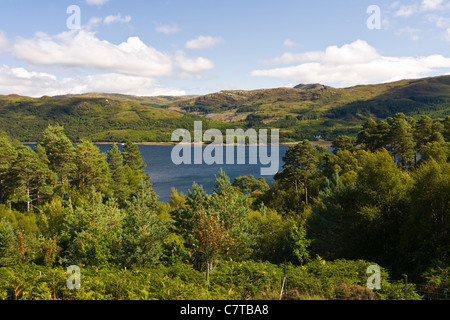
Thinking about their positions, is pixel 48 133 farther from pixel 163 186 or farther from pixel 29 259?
pixel 163 186

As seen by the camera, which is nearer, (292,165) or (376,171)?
(376,171)

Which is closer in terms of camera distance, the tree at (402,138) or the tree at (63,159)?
the tree at (402,138)

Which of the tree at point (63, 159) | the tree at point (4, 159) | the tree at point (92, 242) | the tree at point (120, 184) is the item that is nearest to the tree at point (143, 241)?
the tree at point (92, 242)

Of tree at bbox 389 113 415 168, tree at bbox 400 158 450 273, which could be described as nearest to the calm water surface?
tree at bbox 389 113 415 168

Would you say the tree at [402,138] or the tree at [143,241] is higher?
the tree at [402,138]

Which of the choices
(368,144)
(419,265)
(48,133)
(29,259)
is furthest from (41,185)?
(368,144)

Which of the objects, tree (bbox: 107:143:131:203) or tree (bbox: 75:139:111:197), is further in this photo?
tree (bbox: 107:143:131:203)

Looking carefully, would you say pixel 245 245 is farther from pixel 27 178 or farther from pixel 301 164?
pixel 27 178

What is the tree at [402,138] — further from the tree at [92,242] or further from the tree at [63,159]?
the tree at [63,159]

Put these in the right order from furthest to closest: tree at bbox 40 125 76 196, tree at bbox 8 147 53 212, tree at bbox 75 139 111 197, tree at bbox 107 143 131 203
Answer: tree at bbox 107 143 131 203, tree at bbox 75 139 111 197, tree at bbox 40 125 76 196, tree at bbox 8 147 53 212

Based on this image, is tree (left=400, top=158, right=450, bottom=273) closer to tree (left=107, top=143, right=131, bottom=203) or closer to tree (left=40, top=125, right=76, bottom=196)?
tree (left=107, top=143, right=131, bottom=203)

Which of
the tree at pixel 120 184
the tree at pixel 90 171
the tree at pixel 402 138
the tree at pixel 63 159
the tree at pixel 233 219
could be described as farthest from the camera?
the tree at pixel 120 184
